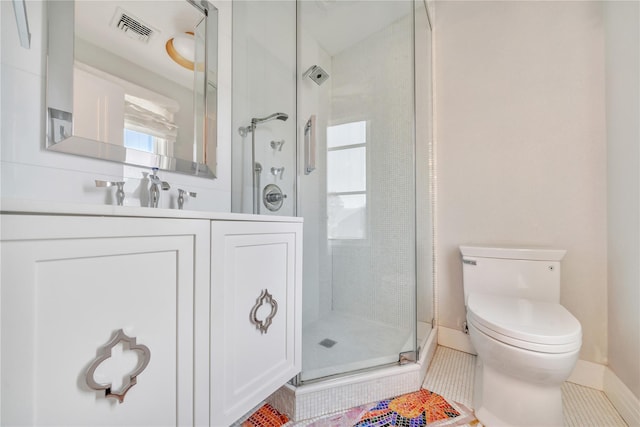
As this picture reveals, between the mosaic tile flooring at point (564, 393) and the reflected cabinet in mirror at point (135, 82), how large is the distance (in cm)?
155

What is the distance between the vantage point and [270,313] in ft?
2.77

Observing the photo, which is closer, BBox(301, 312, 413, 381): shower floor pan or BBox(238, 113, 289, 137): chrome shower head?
BBox(301, 312, 413, 381): shower floor pan

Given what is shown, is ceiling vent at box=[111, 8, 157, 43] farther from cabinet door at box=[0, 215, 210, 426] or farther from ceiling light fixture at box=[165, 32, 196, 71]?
cabinet door at box=[0, 215, 210, 426]

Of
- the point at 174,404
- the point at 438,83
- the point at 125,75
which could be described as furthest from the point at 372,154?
the point at 174,404

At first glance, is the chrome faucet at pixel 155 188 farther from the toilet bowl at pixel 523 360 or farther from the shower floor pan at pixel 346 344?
the toilet bowl at pixel 523 360

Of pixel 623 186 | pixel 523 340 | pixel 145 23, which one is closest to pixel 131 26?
pixel 145 23

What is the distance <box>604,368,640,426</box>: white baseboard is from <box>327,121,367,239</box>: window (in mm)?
1304

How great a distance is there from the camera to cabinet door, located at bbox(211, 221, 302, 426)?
0.67 metres

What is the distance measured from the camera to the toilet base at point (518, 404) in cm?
100

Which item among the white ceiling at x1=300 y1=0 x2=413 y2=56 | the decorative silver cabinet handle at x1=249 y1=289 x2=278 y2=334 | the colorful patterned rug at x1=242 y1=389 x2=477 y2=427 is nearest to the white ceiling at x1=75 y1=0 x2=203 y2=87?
the white ceiling at x1=300 y1=0 x2=413 y2=56

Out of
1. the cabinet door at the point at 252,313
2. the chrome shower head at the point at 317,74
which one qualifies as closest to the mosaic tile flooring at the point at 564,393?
the cabinet door at the point at 252,313

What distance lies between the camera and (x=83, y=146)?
836 mm

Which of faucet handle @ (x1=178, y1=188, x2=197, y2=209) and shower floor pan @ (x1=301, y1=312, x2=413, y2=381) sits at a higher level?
faucet handle @ (x1=178, y1=188, x2=197, y2=209)

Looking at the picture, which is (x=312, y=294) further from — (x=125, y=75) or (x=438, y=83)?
(x=438, y=83)
